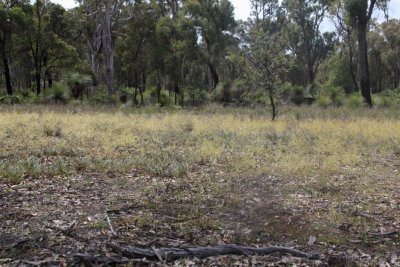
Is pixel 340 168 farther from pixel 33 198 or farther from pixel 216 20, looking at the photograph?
pixel 216 20

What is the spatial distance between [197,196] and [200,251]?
6.50 ft

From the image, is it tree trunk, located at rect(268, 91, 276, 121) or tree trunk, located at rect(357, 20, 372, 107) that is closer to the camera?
tree trunk, located at rect(268, 91, 276, 121)

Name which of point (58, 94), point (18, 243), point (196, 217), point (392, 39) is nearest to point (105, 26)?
point (58, 94)

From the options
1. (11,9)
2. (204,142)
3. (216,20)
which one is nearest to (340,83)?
(216,20)

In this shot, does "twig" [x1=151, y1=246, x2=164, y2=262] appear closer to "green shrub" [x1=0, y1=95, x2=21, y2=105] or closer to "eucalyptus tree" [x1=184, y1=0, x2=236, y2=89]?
"green shrub" [x1=0, y1=95, x2=21, y2=105]

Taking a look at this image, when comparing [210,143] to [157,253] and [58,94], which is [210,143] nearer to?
[157,253]

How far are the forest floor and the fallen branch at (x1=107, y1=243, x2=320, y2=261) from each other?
75 mm

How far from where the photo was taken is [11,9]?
27.6m

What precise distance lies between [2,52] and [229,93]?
600 inches

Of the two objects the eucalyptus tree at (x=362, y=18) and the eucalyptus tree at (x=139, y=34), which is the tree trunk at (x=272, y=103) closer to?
the eucalyptus tree at (x=362, y=18)

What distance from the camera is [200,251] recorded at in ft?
14.9

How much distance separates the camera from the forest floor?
4781mm

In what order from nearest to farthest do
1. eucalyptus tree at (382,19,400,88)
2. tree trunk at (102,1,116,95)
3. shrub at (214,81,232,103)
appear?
tree trunk at (102,1,116,95), shrub at (214,81,232,103), eucalyptus tree at (382,19,400,88)

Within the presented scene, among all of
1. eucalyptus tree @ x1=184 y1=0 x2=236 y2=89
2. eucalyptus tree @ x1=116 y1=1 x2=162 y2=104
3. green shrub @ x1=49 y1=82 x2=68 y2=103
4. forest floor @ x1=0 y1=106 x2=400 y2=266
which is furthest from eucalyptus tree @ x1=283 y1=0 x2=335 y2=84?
forest floor @ x1=0 y1=106 x2=400 y2=266
